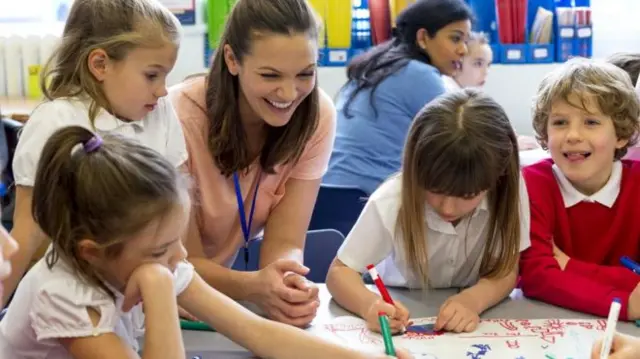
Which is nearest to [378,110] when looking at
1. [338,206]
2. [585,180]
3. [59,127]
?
[338,206]

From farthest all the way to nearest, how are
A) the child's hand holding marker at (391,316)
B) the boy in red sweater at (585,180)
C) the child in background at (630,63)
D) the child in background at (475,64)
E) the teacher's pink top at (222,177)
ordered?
the child in background at (475,64) → the child in background at (630,63) → the teacher's pink top at (222,177) → the boy in red sweater at (585,180) → the child's hand holding marker at (391,316)

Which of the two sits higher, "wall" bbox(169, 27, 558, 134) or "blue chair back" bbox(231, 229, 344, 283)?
"wall" bbox(169, 27, 558, 134)

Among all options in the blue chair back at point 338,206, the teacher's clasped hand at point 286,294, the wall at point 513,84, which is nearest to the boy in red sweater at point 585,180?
the teacher's clasped hand at point 286,294

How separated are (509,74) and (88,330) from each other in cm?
286

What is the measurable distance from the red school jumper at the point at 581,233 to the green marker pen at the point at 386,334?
0.35 metres

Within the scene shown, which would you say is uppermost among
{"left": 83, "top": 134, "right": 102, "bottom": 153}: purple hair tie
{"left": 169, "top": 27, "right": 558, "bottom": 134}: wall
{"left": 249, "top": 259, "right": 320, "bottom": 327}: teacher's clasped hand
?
{"left": 83, "top": 134, "right": 102, "bottom": 153}: purple hair tie

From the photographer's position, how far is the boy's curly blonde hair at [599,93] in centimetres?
155

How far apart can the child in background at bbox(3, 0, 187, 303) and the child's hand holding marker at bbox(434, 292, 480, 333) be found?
Answer: 595 mm

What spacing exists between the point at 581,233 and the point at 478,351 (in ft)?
1.46

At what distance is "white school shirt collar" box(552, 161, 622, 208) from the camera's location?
1568 mm

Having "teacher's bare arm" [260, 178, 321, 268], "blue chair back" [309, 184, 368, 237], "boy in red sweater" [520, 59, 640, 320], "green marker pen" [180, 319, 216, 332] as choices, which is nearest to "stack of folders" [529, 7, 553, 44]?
"blue chair back" [309, 184, 368, 237]

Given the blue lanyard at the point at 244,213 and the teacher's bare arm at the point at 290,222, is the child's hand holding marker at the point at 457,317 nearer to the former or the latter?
the teacher's bare arm at the point at 290,222

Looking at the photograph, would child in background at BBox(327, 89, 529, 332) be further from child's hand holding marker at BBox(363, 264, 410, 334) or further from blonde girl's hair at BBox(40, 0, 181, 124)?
blonde girl's hair at BBox(40, 0, 181, 124)

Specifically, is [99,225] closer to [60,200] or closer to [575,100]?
[60,200]
